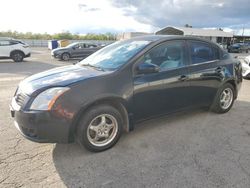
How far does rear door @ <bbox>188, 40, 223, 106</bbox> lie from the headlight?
2281 mm

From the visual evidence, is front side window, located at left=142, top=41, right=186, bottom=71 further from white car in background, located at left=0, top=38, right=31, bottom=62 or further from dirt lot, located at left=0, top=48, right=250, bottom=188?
white car in background, located at left=0, top=38, right=31, bottom=62

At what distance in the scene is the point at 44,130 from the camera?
105 inches

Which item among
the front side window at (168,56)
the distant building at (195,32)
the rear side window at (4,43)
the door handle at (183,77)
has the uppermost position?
the distant building at (195,32)

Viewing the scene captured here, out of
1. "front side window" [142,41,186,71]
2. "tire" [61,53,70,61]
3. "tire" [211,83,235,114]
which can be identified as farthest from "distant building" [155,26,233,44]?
"front side window" [142,41,186,71]

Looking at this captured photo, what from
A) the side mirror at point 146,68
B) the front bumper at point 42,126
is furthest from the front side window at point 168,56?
the front bumper at point 42,126

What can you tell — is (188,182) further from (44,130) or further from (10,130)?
(10,130)

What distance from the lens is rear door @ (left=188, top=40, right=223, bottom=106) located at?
388 centimetres

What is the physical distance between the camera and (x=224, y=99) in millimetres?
4660

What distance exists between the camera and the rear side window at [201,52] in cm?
391

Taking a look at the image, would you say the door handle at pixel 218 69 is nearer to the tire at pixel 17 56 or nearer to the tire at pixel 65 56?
the tire at pixel 65 56

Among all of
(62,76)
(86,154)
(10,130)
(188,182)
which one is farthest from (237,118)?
(10,130)

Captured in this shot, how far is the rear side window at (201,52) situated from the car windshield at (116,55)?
960 mm

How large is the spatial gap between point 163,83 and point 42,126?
1915 millimetres

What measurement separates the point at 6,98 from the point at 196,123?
4731 mm
